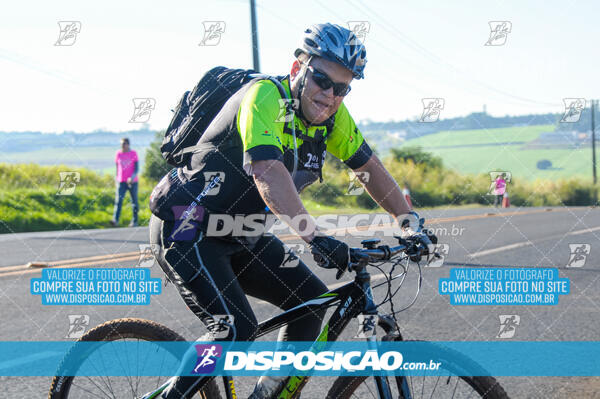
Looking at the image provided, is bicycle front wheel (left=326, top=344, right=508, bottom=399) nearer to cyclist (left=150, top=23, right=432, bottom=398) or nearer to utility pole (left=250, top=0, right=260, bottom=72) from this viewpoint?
cyclist (left=150, top=23, right=432, bottom=398)

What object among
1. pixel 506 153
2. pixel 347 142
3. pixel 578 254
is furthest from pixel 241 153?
pixel 506 153

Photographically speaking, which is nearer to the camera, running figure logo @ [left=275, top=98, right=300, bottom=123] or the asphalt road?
running figure logo @ [left=275, top=98, right=300, bottom=123]

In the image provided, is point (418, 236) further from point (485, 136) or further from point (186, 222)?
point (485, 136)

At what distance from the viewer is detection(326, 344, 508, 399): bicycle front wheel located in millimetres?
2703

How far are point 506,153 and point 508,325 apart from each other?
→ 66688 millimetres

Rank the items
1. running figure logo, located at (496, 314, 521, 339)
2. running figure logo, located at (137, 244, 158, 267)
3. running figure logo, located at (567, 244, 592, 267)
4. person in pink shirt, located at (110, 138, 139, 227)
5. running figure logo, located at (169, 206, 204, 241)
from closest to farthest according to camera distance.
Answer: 1. running figure logo, located at (169, 206, 204, 241)
2. running figure logo, located at (496, 314, 521, 339)
3. running figure logo, located at (137, 244, 158, 267)
4. running figure logo, located at (567, 244, 592, 267)
5. person in pink shirt, located at (110, 138, 139, 227)

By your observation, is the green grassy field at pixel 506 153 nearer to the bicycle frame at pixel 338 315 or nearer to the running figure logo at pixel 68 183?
the running figure logo at pixel 68 183

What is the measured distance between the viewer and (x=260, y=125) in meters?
2.81

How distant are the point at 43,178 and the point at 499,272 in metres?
18.7

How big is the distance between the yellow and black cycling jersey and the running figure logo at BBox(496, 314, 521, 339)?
3538 millimetres

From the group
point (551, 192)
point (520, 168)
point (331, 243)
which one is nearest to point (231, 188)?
point (331, 243)

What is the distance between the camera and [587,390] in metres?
4.45

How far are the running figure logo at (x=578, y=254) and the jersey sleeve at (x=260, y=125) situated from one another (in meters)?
8.15

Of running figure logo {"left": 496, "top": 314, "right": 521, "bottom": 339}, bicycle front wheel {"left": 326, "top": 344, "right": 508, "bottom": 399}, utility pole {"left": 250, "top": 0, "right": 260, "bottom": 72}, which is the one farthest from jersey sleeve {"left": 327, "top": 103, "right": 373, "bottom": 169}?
utility pole {"left": 250, "top": 0, "right": 260, "bottom": 72}
